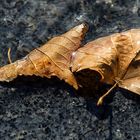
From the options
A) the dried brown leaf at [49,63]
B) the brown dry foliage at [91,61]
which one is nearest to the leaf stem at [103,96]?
the brown dry foliage at [91,61]

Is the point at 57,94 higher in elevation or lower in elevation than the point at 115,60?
lower

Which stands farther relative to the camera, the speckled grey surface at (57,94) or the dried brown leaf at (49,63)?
the dried brown leaf at (49,63)

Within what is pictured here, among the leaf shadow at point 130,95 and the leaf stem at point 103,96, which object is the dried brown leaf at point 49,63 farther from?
the leaf shadow at point 130,95

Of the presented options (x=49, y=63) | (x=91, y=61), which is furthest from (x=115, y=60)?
(x=49, y=63)

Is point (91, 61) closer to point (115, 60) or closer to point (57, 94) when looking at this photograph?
point (115, 60)

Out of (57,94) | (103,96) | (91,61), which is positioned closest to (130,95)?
(103,96)

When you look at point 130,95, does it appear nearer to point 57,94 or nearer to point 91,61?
point 91,61

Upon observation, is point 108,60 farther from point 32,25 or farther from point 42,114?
point 32,25

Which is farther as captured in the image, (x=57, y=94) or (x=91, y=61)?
(x=57, y=94)
